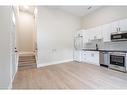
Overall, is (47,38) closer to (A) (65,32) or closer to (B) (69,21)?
(A) (65,32)

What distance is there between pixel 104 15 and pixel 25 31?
19.0 ft

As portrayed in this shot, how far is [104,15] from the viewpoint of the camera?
618 cm

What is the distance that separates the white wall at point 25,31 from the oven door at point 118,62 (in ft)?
19.3

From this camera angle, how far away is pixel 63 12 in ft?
23.3

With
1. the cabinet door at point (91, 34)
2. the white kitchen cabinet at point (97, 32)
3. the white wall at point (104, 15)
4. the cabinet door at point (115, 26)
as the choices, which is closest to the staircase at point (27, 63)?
the cabinet door at point (91, 34)

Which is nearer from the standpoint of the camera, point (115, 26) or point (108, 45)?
point (115, 26)

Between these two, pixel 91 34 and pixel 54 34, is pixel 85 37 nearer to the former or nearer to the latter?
pixel 91 34

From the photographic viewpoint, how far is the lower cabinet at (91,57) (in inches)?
229

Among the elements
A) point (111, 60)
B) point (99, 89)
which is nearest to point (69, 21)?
point (111, 60)

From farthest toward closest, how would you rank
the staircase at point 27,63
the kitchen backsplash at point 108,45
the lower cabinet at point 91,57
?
the lower cabinet at point 91,57 < the staircase at point 27,63 < the kitchen backsplash at point 108,45

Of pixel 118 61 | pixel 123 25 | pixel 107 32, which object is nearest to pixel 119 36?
pixel 123 25

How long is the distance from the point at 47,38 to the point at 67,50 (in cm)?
174

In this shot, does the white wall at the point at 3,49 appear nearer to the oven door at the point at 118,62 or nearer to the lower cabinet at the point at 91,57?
the oven door at the point at 118,62
